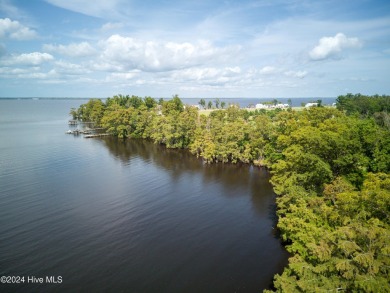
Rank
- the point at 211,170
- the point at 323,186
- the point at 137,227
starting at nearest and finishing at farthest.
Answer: the point at 323,186
the point at 137,227
the point at 211,170

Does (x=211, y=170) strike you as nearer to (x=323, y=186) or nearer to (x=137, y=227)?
(x=137, y=227)

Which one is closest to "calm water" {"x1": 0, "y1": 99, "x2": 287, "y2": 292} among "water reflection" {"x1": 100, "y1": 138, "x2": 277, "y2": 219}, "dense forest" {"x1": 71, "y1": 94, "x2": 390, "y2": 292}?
"water reflection" {"x1": 100, "y1": 138, "x2": 277, "y2": 219}

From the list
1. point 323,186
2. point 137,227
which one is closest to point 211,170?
point 137,227

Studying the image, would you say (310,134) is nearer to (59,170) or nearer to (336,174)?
(336,174)

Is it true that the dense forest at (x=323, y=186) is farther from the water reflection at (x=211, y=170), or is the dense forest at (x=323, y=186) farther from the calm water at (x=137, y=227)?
the calm water at (x=137, y=227)

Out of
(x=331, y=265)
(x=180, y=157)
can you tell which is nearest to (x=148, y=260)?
(x=331, y=265)

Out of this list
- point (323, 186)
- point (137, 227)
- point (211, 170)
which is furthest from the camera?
point (211, 170)

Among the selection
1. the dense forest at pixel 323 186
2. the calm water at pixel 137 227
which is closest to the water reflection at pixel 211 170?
the calm water at pixel 137 227
